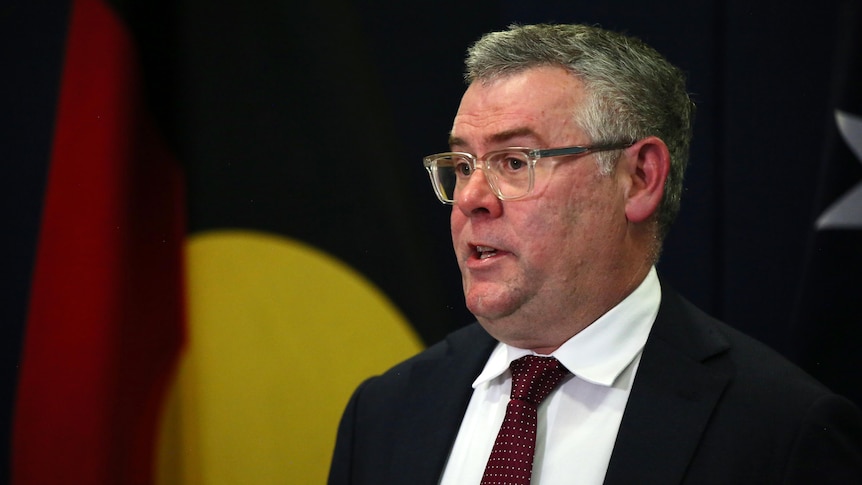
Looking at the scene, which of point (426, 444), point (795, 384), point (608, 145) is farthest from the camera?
point (426, 444)

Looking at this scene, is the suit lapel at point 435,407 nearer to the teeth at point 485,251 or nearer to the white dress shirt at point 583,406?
the white dress shirt at point 583,406

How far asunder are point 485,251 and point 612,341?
30 cm

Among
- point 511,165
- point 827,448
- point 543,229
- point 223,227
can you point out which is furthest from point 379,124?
point 827,448

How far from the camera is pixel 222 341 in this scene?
→ 7.88 ft

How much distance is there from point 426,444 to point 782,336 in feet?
3.46

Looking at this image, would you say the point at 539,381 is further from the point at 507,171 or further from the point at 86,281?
the point at 86,281

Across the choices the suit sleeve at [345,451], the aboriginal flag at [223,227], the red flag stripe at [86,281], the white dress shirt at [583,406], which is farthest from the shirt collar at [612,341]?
the red flag stripe at [86,281]

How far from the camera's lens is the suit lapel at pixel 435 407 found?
178cm

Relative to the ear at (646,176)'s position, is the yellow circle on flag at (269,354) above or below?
below

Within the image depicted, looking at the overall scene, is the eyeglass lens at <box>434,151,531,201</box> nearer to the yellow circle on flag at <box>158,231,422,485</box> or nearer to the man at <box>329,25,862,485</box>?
the man at <box>329,25,862,485</box>

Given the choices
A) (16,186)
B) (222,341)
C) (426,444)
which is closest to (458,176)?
(426,444)

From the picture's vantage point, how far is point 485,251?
173 centimetres

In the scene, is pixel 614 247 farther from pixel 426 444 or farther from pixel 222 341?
pixel 222 341

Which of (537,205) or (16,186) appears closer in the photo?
(537,205)
